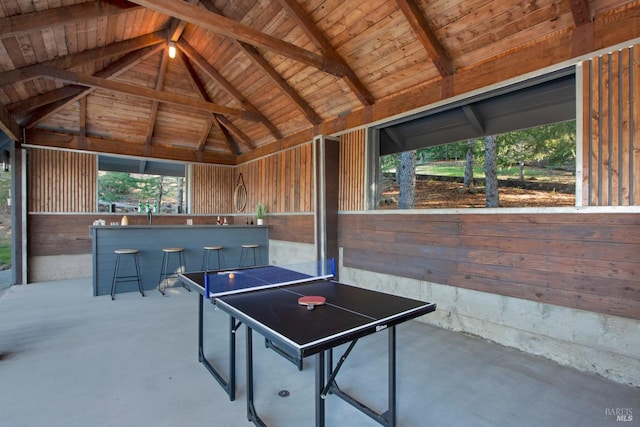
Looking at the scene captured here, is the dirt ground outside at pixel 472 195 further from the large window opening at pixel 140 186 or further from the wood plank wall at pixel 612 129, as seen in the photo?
the large window opening at pixel 140 186

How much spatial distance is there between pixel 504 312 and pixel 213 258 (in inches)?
204

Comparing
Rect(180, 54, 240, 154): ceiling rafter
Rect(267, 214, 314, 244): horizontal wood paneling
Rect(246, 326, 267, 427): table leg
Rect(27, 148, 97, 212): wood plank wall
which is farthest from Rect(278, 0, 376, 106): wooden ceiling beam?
Rect(27, 148, 97, 212): wood plank wall

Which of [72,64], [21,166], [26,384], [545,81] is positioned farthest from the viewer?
[21,166]

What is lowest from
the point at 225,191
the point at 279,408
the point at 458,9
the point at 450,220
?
the point at 279,408

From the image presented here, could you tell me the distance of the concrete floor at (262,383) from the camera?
2.11 metres

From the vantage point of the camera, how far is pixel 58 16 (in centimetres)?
361

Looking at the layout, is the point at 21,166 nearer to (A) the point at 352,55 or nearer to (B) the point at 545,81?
(A) the point at 352,55

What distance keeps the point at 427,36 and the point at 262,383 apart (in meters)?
3.90

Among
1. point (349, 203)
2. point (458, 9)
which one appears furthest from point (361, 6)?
point (349, 203)

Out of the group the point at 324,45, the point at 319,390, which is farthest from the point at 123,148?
the point at 319,390

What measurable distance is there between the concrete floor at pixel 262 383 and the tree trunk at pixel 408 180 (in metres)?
5.48

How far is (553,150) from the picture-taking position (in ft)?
25.6

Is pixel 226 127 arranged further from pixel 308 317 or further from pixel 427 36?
pixel 308 317

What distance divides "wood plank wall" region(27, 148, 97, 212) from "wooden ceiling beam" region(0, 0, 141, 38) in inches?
157
